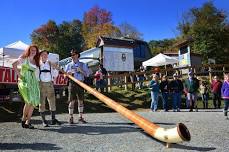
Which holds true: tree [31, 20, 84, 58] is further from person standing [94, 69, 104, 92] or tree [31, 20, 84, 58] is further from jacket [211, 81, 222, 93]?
jacket [211, 81, 222, 93]

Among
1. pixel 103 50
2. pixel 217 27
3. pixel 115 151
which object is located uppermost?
pixel 217 27

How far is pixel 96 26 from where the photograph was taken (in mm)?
62812

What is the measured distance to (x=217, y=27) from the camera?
138 ft

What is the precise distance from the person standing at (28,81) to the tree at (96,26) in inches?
1956

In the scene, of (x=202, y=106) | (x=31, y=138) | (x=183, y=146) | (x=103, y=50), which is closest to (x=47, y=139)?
(x=31, y=138)

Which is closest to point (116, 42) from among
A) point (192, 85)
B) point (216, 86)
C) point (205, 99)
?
point (205, 99)

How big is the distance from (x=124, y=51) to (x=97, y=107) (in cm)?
1020

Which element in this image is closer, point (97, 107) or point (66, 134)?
point (66, 134)

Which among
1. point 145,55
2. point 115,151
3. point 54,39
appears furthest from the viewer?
point 54,39

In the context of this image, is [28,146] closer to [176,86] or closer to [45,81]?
[45,81]

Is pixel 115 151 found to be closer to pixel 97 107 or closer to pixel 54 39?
pixel 97 107

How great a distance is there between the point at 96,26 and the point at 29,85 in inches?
2175

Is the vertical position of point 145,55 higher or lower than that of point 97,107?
higher

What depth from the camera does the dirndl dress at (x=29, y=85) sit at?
818cm
